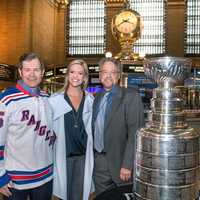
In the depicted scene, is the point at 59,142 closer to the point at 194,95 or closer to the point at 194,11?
the point at 194,95

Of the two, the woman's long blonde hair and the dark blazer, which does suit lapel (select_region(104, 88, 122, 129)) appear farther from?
the woman's long blonde hair

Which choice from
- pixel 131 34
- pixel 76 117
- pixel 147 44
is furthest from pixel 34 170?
A: pixel 147 44

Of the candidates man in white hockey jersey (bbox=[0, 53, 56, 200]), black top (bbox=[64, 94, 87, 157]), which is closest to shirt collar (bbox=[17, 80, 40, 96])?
man in white hockey jersey (bbox=[0, 53, 56, 200])

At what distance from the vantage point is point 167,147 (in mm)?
1255

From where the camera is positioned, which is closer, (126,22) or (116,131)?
(116,131)

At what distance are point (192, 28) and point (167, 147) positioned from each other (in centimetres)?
1746

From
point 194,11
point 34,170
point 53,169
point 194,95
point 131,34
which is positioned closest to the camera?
point 34,170

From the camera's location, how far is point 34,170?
2.12m

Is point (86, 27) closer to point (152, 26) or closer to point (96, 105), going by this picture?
point (152, 26)

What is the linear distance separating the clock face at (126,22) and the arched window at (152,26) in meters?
11.2

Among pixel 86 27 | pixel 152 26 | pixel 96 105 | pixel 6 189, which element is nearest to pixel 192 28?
pixel 152 26

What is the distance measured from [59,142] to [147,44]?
636 inches

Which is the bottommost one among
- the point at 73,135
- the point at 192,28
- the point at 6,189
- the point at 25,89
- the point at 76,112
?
the point at 6,189

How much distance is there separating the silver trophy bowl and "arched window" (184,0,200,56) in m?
16.7
